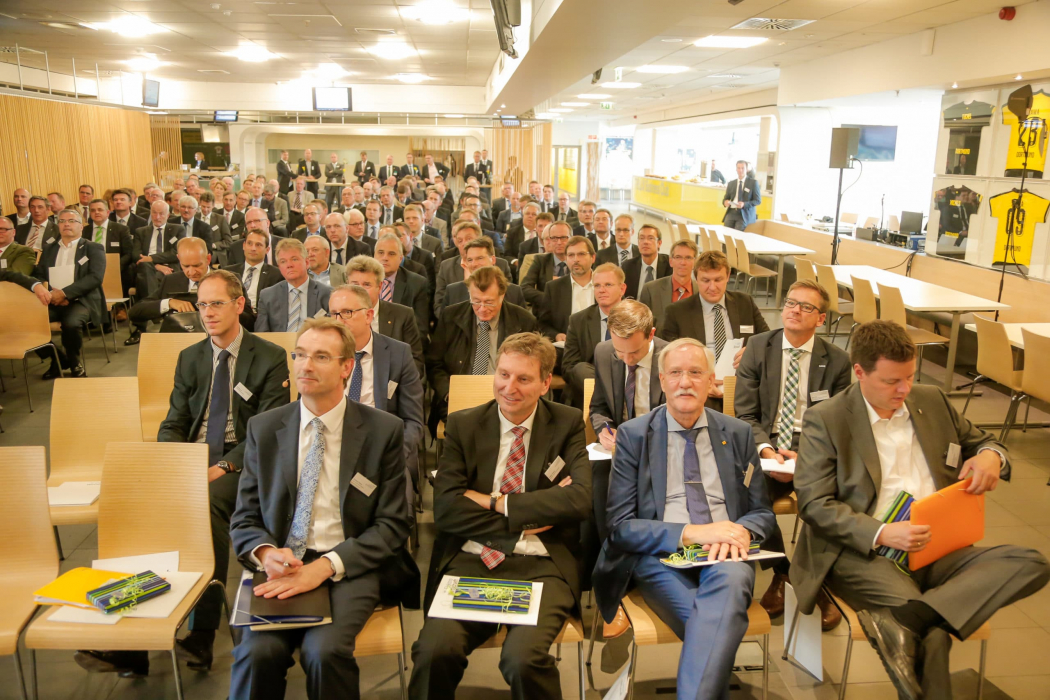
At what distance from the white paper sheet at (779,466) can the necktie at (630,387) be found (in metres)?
0.66

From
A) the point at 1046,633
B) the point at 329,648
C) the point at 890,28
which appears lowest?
the point at 1046,633

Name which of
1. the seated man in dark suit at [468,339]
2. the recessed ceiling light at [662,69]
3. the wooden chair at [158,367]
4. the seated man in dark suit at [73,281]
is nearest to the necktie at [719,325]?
the seated man in dark suit at [468,339]

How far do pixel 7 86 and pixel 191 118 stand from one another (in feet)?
30.9

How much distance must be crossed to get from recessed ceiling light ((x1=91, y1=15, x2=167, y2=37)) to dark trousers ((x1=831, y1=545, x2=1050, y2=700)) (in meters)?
11.4

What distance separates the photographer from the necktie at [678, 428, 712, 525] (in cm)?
271

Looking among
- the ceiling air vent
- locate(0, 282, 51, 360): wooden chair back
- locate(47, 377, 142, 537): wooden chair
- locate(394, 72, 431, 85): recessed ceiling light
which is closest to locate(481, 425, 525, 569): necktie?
locate(47, 377, 142, 537): wooden chair

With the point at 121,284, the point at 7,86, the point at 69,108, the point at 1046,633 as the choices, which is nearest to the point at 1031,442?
the point at 1046,633

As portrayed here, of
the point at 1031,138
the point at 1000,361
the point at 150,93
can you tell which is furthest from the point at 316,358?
the point at 150,93

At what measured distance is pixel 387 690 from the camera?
113 inches

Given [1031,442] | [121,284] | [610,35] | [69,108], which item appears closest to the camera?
[1031,442]

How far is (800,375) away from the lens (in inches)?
143

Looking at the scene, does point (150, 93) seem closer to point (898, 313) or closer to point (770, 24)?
point (770, 24)

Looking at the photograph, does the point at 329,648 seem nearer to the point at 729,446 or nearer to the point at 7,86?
the point at 729,446

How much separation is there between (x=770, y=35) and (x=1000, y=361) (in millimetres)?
5913
